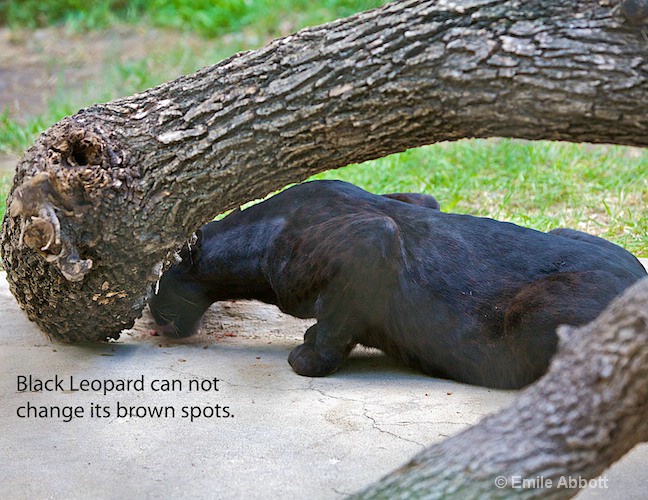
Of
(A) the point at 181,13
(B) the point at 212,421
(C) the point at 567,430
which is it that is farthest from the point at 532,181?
(A) the point at 181,13

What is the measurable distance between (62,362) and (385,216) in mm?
1617

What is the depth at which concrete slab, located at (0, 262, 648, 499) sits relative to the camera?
106 inches

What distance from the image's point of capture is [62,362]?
3.83 metres

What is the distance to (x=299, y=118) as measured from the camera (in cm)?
325

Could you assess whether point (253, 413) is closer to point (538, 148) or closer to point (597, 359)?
point (597, 359)

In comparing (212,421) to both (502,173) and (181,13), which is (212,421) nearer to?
(502,173)

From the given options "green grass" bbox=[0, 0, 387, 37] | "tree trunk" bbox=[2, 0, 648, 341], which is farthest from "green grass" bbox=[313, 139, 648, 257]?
"green grass" bbox=[0, 0, 387, 37]

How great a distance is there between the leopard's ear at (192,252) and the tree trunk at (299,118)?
0.43m

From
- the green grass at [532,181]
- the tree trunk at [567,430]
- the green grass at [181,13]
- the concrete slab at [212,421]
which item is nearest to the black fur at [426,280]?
the concrete slab at [212,421]

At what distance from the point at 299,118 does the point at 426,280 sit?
0.97m

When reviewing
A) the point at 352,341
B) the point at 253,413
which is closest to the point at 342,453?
the point at 253,413

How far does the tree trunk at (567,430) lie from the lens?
6.49 feet

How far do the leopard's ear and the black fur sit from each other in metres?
0.22

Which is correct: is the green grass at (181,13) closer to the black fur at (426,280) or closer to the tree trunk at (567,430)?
the black fur at (426,280)
